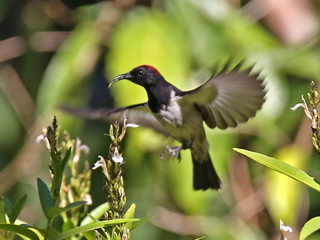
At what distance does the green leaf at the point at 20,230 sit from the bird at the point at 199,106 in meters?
0.90

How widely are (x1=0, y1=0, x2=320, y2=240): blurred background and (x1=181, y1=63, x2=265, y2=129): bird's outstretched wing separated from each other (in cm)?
70

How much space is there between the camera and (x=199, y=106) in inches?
89.4

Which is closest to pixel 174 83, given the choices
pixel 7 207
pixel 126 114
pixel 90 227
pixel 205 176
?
pixel 126 114

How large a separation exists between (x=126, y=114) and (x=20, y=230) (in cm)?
155

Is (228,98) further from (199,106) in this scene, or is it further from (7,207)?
(7,207)

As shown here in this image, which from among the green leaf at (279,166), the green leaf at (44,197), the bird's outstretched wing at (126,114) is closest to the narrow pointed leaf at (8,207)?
the green leaf at (44,197)

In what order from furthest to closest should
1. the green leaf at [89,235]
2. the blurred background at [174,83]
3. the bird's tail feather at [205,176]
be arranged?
the blurred background at [174,83] < the bird's tail feather at [205,176] < the green leaf at [89,235]

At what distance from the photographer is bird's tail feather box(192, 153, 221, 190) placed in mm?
2402

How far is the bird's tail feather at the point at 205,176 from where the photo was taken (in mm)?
2402

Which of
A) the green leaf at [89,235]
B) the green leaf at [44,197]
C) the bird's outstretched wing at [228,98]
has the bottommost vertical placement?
the bird's outstretched wing at [228,98]

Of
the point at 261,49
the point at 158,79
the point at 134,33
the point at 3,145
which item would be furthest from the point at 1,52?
the point at 158,79

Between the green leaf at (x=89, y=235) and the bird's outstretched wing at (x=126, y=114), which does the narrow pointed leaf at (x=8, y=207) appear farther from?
the bird's outstretched wing at (x=126, y=114)

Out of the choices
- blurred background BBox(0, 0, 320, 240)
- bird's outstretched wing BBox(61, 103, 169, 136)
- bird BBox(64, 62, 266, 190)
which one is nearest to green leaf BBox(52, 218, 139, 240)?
bird BBox(64, 62, 266, 190)

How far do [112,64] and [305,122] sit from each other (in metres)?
1.15
